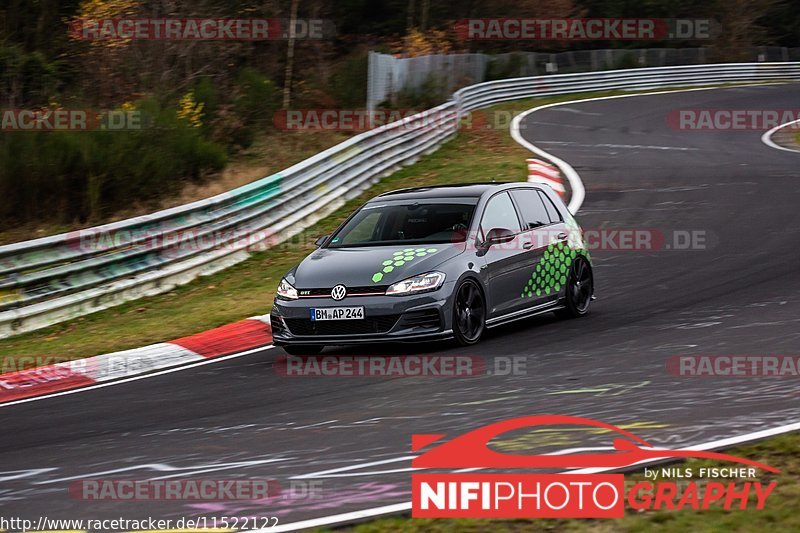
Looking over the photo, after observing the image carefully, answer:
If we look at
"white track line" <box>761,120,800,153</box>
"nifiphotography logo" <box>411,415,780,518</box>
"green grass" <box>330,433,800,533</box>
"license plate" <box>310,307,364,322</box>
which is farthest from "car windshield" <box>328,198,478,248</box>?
"white track line" <box>761,120,800,153</box>

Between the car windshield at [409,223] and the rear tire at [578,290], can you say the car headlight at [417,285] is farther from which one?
the rear tire at [578,290]

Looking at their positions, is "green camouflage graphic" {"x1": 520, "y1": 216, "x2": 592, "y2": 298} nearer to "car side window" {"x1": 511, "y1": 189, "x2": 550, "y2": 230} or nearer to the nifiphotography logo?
"car side window" {"x1": 511, "y1": 189, "x2": 550, "y2": 230}

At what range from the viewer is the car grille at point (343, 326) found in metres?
10.3

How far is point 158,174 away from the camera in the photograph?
59.6ft

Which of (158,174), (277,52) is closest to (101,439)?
(158,174)

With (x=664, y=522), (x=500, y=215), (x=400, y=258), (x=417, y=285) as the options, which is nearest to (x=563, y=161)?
(x=500, y=215)

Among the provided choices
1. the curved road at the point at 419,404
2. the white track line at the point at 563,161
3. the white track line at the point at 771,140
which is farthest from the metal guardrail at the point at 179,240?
the white track line at the point at 771,140

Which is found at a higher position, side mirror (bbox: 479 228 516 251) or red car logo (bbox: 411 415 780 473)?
side mirror (bbox: 479 228 516 251)

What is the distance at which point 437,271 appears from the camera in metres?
10.4

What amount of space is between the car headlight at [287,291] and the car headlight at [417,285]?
2.88ft

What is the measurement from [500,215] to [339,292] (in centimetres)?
205

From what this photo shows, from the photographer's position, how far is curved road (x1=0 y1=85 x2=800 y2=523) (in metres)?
6.50

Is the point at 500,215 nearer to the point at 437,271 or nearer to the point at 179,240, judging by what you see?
the point at 437,271

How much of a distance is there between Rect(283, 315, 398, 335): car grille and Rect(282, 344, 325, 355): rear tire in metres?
0.14
